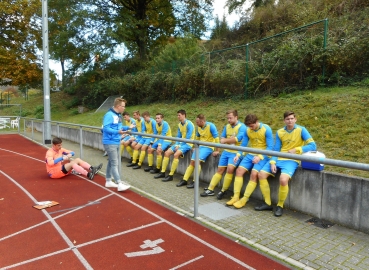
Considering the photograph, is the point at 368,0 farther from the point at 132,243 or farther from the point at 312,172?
the point at 132,243

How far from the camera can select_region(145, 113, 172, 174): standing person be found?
777 cm

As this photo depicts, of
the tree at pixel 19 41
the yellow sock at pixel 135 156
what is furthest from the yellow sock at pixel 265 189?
the tree at pixel 19 41

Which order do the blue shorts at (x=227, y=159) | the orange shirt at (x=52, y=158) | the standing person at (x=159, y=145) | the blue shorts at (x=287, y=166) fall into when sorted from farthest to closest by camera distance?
the standing person at (x=159, y=145) < the orange shirt at (x=52, y=158) < the blue shorts at (x=227, y=159) < the blue shorts at (x=287, y=166)

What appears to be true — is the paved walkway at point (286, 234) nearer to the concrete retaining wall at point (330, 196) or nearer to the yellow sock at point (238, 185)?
the concrete retaining wall at point (330, 196)

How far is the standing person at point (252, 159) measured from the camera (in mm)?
5227

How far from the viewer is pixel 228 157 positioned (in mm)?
5832

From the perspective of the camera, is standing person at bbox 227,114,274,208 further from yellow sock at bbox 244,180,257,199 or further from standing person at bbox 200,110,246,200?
standing person at bbox 200,110,246,200

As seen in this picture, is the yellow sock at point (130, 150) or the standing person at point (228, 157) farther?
the yellow sock at point (130, 150)

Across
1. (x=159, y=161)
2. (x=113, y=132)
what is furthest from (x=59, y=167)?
(x=159, y=161)

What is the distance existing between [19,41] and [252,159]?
2632 centimetres

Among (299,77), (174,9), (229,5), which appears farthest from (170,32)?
(299,77)

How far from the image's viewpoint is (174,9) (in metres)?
25.2

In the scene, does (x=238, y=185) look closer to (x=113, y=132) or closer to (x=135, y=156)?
(x=113, y=132)

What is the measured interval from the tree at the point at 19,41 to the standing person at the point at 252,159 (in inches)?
951
